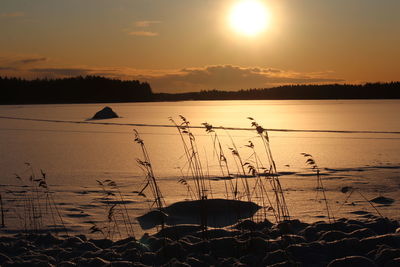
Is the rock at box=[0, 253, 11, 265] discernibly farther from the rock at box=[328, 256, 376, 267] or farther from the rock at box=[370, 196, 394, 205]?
the rock at box=[370, 196, 394, 205]

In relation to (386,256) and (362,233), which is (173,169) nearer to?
(362,233)

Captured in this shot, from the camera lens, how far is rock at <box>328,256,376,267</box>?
3369 mm

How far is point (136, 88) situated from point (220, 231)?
391 ft

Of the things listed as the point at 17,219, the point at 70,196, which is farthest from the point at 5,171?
the point at 17,219

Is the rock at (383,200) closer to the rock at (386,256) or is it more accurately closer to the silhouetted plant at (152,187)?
the rock at (386,256)

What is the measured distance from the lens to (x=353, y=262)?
339cm

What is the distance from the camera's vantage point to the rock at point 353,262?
11.1ft

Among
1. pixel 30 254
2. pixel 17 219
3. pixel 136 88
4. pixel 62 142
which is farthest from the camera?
pixel 136 88

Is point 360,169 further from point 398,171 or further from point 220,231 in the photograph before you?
point 220,231

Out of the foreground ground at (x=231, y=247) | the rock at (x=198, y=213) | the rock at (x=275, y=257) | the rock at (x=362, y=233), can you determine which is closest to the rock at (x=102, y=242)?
the foreground ground at (x=231, y=247)

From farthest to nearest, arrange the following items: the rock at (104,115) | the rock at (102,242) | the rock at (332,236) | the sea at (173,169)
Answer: the rock at (104,115) → the sea at (173,169) → the rock at (102,242) → the rock at (332,236)

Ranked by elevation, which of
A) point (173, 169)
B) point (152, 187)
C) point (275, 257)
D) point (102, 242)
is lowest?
point (173, 169)

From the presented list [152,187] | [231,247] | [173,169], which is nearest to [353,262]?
[231,247]

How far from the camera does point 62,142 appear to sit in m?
15.1
